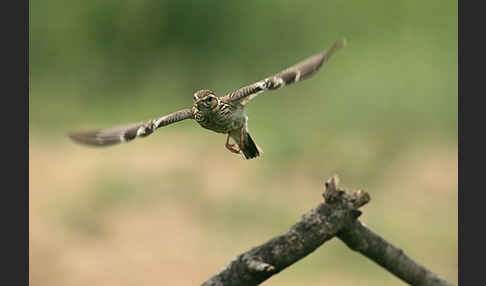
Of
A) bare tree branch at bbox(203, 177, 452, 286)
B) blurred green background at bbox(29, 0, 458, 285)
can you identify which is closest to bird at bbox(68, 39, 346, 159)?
bare tree branch at bbox(203, 177, 452, 286)

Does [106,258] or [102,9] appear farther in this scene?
[102,9]

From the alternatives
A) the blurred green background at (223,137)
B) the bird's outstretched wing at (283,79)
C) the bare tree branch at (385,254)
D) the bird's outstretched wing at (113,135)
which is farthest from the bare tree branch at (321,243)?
the blurred green background at (223,137)

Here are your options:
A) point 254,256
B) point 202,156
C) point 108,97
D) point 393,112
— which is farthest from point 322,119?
point 254,256

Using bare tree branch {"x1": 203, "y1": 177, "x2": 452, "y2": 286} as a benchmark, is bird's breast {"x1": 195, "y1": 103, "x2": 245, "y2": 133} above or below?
above

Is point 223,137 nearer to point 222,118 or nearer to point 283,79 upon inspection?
point 283,79

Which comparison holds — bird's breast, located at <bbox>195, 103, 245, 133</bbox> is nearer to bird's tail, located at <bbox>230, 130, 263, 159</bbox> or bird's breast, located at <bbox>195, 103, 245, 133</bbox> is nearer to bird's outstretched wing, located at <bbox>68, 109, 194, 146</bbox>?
bird's tail, located at <bbox>230, 130, 263, 159</bbox>

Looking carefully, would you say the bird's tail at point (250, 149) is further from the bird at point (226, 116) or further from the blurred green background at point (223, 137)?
the blurred green background at point (223, 137)

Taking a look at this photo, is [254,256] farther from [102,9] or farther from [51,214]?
[102,9]

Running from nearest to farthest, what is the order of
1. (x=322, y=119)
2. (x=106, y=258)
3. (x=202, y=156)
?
1. (x=106, y=258)
2. (x=202, y=156)
3. (x=322, y=119)
